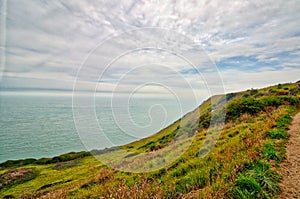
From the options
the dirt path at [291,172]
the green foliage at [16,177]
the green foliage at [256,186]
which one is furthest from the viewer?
the green foliage at [16,177]

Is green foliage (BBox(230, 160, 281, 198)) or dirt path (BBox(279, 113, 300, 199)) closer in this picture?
green foliage (BBox(230, 160, 281, 198))

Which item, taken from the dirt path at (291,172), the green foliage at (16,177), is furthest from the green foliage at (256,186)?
the green foliage at (16,177)

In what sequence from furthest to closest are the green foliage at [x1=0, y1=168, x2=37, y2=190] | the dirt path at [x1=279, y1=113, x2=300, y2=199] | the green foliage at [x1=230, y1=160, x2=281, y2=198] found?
the green foliage at [x1=0, y1=168, x2=37, y2=190] < the dirt path at [x1=279, y1=113, x2=300, y2=199] < the green foliage at [x1=230, y1=160, x2=281, y2=198]

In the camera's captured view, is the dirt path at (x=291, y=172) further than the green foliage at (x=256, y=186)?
Yes

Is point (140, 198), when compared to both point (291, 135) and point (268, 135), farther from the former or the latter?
point (291, 135)

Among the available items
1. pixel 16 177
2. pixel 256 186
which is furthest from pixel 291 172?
pixel 16 177

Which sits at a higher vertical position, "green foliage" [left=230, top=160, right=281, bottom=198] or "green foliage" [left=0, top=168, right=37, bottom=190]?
"green foliage" [left=230, top=160, right=281, bottom=198]

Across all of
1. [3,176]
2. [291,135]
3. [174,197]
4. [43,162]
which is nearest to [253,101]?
[291,135]

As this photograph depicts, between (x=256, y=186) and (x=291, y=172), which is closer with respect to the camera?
(x=256, y=186)

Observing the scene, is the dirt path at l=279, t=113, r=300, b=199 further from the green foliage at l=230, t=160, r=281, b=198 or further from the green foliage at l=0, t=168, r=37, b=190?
the green foliage at l=0, t=168, r=37, b=190

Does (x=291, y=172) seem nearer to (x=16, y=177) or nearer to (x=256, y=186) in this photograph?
(x=256, y=186)

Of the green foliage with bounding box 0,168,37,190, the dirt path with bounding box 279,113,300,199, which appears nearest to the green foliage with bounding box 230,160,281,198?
the dirt path with bounding box 279,113,300,199

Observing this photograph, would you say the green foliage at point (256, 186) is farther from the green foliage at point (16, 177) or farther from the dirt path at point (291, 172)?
the green foliage at point (16, 177)

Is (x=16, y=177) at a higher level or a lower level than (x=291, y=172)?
lower
